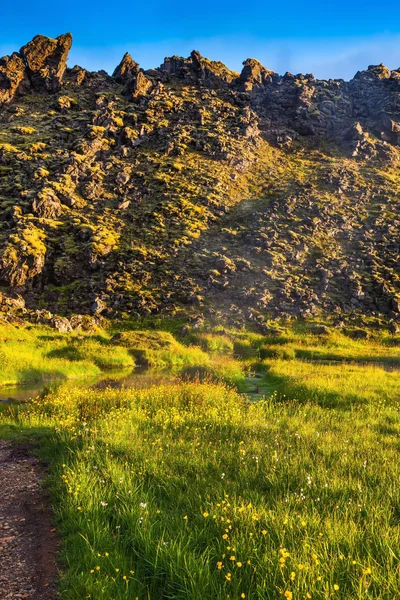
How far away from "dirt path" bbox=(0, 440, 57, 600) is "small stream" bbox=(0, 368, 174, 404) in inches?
521

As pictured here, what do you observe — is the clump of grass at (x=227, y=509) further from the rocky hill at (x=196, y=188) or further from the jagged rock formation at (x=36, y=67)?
the jagged rock formation at (x=36, y=67)

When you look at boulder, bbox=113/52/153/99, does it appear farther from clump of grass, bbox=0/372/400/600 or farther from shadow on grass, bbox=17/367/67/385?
clump of grass, bbox=0/372/400/600

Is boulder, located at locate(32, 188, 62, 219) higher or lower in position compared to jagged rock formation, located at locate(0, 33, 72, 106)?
lower

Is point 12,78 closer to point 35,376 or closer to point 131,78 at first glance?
point 131,78

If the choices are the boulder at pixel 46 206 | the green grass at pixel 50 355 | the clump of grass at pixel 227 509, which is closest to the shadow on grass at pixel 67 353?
the green grass at pixel 50 355

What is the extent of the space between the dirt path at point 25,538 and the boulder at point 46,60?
114 m

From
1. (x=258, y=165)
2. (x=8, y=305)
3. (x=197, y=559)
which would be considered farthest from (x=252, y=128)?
(x=197, y=559)

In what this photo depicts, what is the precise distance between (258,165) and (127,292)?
44548 millimetres

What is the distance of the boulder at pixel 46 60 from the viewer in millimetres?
105312

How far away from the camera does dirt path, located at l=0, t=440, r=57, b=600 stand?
20.2 feet

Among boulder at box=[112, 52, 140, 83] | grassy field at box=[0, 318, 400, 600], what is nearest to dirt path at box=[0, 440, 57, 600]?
grassy field at box=[0, 318, 400, 600]

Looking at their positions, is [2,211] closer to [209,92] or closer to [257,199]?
[257,199]

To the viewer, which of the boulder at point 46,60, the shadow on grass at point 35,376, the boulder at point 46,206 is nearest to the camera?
the shadow on grass at point 35,376

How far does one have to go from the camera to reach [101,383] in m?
29.5
